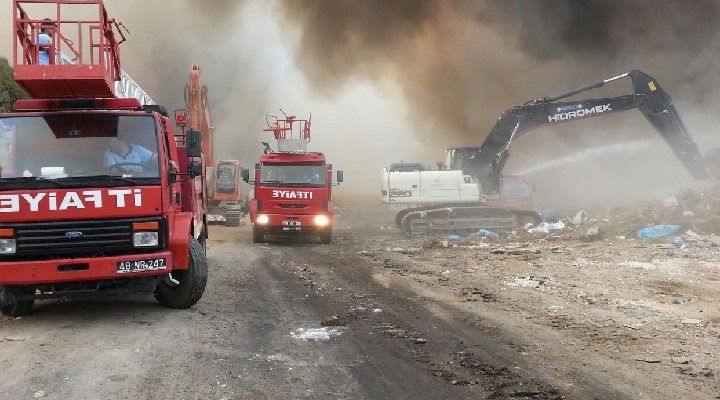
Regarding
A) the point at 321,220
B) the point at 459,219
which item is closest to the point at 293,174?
the point at 321,220

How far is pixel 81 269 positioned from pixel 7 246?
66 cm

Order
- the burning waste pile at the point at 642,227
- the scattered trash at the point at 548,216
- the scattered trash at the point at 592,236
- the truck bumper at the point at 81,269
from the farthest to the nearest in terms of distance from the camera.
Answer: the scattered trash at the point at 548,216
the scattered trash at the point at 592,236
the burning waste pile at the point at 642,227
the truck bumper at the point at 81,269

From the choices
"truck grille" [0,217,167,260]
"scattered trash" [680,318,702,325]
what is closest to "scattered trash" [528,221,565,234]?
"scattered trash" [680,318,702,325]

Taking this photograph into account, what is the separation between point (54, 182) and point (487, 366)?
4.11 m

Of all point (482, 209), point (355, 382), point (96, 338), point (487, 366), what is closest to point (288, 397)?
point (355, 382)

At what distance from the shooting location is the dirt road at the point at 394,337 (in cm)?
406

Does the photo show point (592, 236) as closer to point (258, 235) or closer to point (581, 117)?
point (581, 117)

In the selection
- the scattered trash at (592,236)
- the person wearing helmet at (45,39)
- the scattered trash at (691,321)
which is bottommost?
the scattered trash at (691,321)

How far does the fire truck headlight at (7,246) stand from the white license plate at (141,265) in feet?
2.98

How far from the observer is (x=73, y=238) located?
533cm

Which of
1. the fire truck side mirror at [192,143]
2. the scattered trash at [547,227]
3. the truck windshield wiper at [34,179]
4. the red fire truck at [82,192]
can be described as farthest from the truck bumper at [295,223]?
the truck windshield wiper at [34,179]

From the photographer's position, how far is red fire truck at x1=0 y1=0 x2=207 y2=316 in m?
5.28

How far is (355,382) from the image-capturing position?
13.5 feet

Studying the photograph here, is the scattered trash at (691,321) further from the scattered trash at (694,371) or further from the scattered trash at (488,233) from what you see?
the scattered trash at (488,233)
